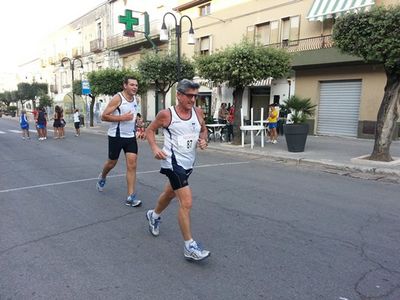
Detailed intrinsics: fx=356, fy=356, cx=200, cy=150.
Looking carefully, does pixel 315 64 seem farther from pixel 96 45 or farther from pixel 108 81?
pixel 96 45

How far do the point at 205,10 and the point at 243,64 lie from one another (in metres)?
13.1

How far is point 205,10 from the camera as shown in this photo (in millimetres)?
23188

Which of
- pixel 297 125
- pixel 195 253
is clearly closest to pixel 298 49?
pixel 297 125

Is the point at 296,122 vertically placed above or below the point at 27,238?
above

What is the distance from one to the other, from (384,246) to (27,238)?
393 centimetres

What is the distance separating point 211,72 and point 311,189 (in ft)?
23.4

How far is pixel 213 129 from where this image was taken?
1526cm

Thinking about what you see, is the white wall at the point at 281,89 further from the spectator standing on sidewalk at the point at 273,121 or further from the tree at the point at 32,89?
the tree at the point at 32,89

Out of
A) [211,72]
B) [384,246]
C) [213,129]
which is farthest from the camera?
[213,129]

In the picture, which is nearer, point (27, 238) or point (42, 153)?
point (27, 238)

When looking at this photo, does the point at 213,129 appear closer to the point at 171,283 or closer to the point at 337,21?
the point at 337,21

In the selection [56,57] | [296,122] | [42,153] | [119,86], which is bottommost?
[42,153]

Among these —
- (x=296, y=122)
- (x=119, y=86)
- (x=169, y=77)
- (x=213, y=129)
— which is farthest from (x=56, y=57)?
(x=296, y=122)

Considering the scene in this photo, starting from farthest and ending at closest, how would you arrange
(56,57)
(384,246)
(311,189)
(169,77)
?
(56,57)
(169,77)
(311,189)
(384,246)
